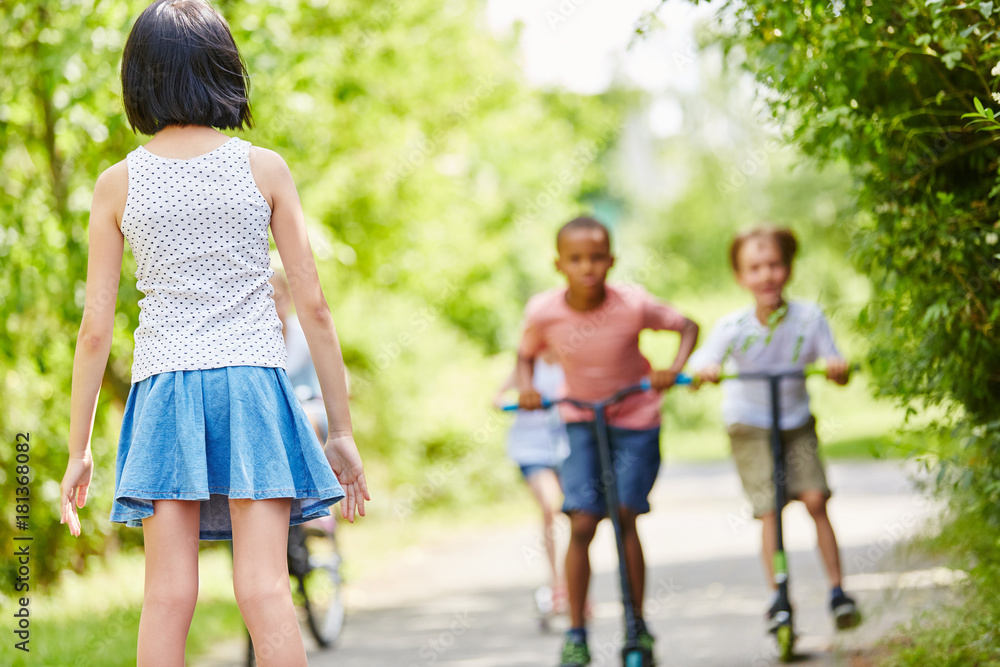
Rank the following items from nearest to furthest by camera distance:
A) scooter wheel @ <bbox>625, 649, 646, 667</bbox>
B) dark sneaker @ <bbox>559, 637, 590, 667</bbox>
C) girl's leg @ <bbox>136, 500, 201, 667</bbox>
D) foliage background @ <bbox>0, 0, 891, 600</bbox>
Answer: girl's leg @ <bbox>136, 500, 201, 667</bbox>
scooter wheel @ <bbox>625, 649, 646, 667</bbox>
dark sneaker @ <bbox>559, 637, 590, 667</bbox>
foliage background @ <bbox>0, 0, 891, 600</bbox>

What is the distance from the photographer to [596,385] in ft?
16.5

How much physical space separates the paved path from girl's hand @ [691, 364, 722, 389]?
3.40ft

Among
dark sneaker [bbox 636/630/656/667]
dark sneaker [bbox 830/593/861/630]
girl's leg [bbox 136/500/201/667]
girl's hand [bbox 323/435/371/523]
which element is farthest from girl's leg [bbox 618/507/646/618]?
girl's leg [bbox 136/500/201/667]

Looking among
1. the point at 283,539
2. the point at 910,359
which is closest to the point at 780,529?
the point at 910,359

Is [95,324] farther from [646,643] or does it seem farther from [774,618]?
[774,618]

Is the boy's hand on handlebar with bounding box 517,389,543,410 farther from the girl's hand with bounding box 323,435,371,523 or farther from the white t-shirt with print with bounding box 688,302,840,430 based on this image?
the girl's hand with bounding box 323,435,371,523

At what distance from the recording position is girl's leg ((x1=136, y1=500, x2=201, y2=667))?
2.62 meters

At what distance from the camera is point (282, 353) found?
282 centimetres

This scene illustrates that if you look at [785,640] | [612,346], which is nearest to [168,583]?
[612,346]

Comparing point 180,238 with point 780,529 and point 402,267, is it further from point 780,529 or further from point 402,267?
point 402,267

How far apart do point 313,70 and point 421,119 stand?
568 cm

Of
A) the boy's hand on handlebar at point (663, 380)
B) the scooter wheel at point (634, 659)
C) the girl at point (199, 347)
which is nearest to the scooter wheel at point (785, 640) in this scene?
the scooter wheel at point (634, 659)

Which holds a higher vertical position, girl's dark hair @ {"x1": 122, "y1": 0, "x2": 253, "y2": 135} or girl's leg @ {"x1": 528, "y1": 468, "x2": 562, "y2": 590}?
girl's dark hair @ {"x1": 122, "y1": 0, "x2": 253, "y2": 135}

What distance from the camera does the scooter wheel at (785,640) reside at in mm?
4879
